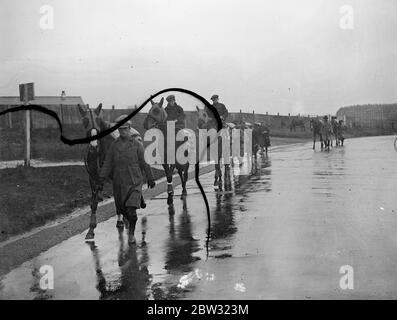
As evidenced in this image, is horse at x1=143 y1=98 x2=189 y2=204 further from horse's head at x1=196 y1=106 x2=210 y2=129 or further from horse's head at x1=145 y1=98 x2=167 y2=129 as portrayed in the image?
horse's head at x1=196 y1=106 x2=210 y2=129

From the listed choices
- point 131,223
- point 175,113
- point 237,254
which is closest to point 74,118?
point 175,113

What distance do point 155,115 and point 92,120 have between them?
2215mm

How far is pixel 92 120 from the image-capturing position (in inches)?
324

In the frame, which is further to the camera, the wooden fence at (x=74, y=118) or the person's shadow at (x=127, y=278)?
the wooden fence at (x=74, y=118)

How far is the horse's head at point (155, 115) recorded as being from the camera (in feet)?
32.3

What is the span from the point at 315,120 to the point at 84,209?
1065 inches

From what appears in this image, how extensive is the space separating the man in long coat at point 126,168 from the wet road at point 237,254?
665 mm

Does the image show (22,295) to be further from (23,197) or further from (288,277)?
(23,197)

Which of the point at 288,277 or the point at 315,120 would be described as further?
the point at 315,120

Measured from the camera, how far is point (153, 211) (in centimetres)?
1217

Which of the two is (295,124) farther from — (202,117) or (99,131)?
(99,131)

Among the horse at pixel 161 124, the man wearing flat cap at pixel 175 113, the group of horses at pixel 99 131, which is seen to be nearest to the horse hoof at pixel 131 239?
the group of horses at pixel 99 131

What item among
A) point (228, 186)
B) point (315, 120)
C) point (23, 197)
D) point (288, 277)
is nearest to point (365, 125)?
point (315, 120)

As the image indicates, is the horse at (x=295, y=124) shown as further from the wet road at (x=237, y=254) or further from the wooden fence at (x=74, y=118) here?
the wet road at (x=237, y=254)
